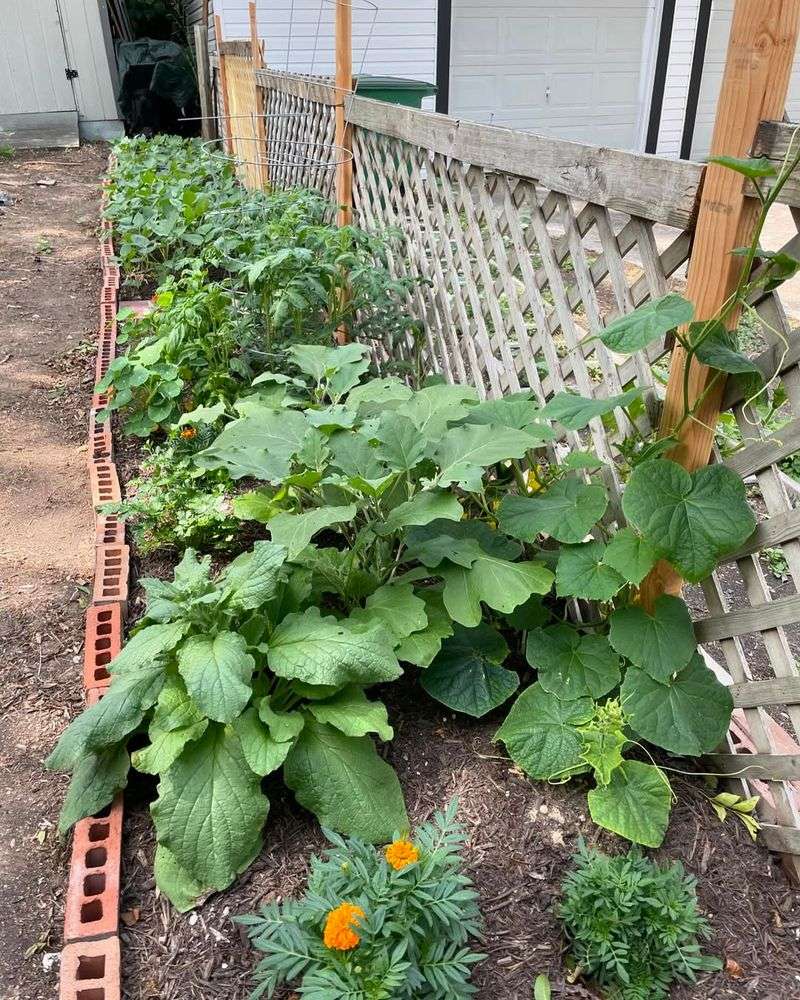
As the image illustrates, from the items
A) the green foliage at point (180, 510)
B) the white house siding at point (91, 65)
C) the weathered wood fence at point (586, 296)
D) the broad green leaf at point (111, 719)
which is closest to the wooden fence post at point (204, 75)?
the white house siding at point (91, 65)

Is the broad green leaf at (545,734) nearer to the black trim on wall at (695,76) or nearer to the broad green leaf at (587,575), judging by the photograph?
the broad green leaf at (587,575)

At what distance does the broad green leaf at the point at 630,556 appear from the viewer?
177cm

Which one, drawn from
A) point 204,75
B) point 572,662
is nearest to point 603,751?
point 572,662

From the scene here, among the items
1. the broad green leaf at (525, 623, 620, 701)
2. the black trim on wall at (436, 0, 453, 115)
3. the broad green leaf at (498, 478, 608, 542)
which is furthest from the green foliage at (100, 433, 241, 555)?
the black trim on wall at (436, 0, 453, 115)

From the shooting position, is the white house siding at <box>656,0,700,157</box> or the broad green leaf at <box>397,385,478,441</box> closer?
the broad green leaf at <box>397,385,478,441</box>

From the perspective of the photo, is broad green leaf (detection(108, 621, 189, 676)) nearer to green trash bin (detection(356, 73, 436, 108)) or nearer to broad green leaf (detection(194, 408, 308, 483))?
broad green leaf (detection(194, 408, 308, 483))

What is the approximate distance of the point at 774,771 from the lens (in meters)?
1.84

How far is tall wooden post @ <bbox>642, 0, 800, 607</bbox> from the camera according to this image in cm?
155

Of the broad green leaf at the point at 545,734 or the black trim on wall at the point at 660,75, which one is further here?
the black trim on wall at the point at 660,75

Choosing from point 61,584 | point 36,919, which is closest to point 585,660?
point 36,919

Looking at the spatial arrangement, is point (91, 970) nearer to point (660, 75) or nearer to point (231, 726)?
point (231, 726)

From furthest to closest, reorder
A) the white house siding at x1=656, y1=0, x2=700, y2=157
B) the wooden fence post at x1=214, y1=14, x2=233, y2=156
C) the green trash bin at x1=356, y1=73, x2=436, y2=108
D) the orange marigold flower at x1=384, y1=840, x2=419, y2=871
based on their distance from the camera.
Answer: the white house siding at x1=656, y1=0, x2=700, y2=157, the wooden fence post at x1=214, y1=14, x2=233, y2=156, the green trash bin at x1=356, y1=73, x2=436, y2=108, the orange marigold flower at x1=384, y1=840, x2=419, y2=871

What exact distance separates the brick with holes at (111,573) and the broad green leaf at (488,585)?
44.3 inches

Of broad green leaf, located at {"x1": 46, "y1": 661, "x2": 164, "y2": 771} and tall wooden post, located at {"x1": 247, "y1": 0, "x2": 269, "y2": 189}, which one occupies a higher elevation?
tall wooden post, located at {"x1": 247, "y1": 0, "x2": 269, "y2": 189}
